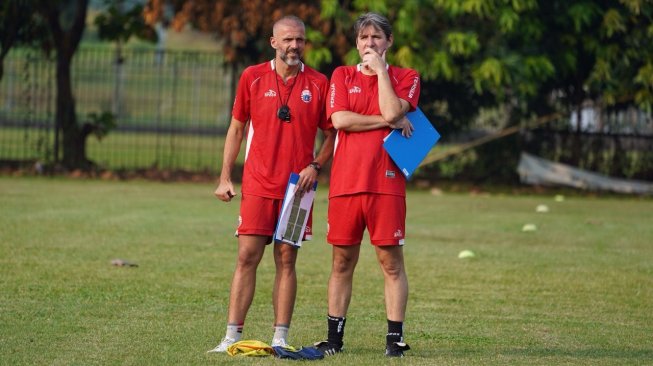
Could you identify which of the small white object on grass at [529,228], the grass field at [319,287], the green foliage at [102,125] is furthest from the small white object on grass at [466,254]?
the green foliage at [102,125]

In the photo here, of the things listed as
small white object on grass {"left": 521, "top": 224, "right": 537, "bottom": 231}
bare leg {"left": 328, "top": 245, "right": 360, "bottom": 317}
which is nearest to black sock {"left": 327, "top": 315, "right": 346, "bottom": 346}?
bare leg {"left": 328, "top": 245, "right": 360, "bottom": 317}

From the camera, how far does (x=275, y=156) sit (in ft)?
26.0

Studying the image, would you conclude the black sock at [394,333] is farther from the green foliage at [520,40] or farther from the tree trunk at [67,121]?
the tree trunk at [67,121]

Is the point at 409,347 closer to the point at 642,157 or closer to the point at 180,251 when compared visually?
the point at 180,251

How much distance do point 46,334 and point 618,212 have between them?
43.5ft

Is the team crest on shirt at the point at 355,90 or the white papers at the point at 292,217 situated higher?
the team crest on shirt at the point at 355,90

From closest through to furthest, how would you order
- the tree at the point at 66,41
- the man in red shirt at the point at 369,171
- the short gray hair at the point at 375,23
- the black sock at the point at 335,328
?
the short gray hair at the point at 375,23 < the man in red shirt at the point at 369,171 < the black sock at the point at 335,328 < the tree at the point at 66,41

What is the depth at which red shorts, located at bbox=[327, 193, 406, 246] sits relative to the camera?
26.0 feet

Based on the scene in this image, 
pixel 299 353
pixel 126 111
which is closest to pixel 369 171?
pixel 299 353

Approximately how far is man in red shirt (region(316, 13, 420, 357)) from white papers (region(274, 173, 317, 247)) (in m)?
0.21

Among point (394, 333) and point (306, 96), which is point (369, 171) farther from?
point (394, 333)

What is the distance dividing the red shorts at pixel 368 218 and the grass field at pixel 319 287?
→ 2.42ft

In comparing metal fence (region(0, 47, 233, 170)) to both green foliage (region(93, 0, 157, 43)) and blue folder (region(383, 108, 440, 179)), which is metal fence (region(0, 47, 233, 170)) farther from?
blue folder (region(383, 108, 440, 179))

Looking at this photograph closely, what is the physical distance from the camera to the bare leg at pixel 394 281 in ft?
26.3
